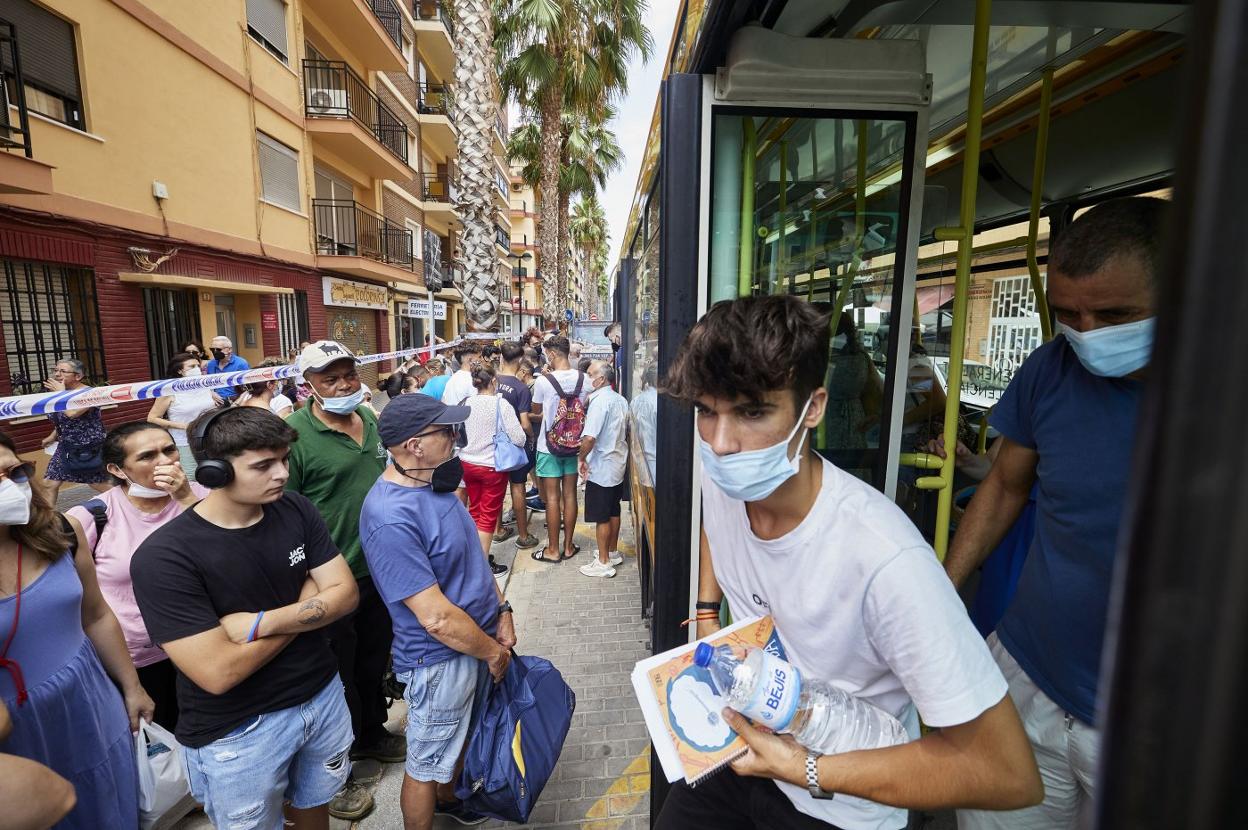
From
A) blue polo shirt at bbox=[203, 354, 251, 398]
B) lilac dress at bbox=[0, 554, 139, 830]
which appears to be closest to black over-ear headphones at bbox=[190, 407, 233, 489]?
lilac dress at bbox=[0, 554, 139, 830]

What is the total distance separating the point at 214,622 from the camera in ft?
6.25

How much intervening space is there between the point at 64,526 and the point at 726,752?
2341mm

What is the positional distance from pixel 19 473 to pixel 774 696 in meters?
2.35

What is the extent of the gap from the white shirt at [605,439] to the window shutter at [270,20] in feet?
42.3


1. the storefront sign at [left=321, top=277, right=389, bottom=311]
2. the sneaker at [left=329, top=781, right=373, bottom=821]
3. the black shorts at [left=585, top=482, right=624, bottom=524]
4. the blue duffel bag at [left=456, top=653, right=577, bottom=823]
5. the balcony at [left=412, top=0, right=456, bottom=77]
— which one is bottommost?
the sneaker at [left=329, top=781, right=373, bottom=821]

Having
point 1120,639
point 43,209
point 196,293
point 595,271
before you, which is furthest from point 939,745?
point 595,271

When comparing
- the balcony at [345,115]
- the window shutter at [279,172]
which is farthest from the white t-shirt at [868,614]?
the balcony at [345,115]

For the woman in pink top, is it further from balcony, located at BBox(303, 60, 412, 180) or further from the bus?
balcony, located at BBox(303, 60, 412, 180)

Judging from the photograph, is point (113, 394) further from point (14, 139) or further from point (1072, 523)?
point (1072, 523)

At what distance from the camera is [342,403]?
3.06 m

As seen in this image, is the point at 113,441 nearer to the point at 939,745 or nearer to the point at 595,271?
the point at 939,745

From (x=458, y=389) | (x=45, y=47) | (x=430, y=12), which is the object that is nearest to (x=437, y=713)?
(x=458, y=389)

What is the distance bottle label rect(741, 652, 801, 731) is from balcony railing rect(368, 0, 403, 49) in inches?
824

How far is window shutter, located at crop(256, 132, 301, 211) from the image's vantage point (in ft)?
42.3
